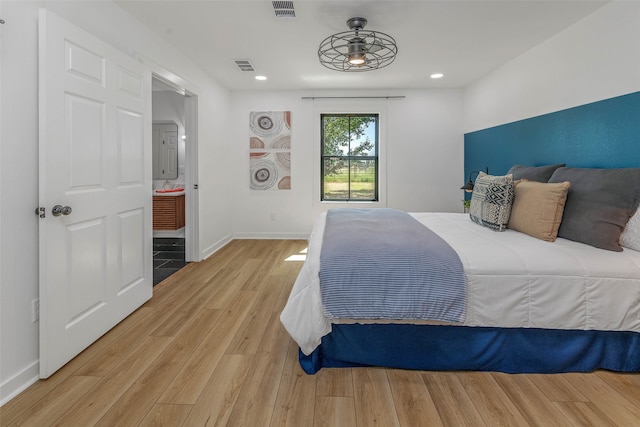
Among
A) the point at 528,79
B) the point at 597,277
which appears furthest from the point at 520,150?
the point at 597,277

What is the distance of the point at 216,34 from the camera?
3.19m

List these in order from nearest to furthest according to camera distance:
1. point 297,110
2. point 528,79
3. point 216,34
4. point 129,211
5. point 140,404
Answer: point 140,404
point 129,211
point 216,34
point 528,79
point 297,110

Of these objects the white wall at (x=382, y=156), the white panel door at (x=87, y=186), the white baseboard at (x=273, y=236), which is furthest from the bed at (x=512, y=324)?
the white baseboard at (x=273, y=236)

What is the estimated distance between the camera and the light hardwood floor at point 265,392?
5.05 ft

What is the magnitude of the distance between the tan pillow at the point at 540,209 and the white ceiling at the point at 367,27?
139cm

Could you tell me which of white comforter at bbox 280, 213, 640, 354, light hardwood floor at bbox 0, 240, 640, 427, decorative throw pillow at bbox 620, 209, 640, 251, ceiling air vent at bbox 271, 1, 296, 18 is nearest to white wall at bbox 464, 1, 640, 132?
decorative throw pillow at bbox 620, 209, 640, 251

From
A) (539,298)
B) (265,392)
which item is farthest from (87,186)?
(539,298)

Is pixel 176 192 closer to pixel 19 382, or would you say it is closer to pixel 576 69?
pixel 19 382

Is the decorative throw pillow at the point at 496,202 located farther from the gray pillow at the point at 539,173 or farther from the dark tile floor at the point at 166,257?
the dark tile floor at the point at 166,257

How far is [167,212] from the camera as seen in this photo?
534cm

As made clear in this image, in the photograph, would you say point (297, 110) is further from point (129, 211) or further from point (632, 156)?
point (632, 156)

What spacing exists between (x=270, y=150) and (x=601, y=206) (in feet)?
14.0

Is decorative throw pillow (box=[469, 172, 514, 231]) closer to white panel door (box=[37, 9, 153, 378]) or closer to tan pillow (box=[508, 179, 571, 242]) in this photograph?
tan pillow (box=[508, 179, 571, 242])

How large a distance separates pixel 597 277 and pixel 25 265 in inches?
115
